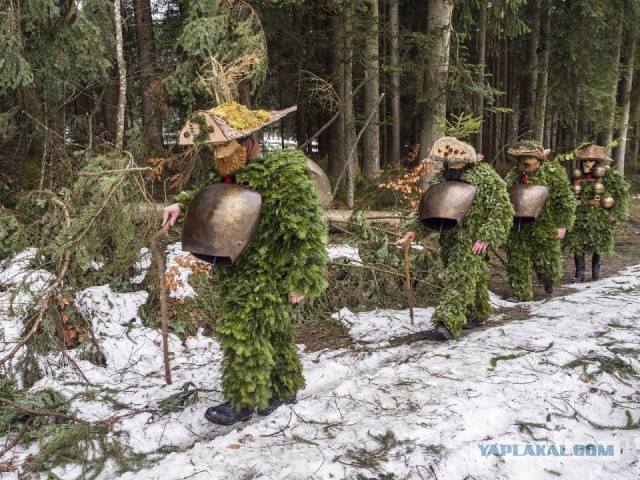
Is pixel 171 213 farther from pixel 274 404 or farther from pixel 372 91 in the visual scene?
pixel 372 91

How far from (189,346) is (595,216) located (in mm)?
6633

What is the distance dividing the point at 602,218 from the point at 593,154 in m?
1.06

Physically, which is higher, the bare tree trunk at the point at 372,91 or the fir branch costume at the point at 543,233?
the bare tree trunk at the point at 372,91

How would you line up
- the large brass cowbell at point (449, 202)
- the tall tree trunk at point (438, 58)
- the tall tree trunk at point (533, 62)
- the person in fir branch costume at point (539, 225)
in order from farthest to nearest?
1. the tall tree trunk at point (533, 62)
2. the tall tree trunk at point (438, 58)
3. the person in fir branch costume at point (539, 225)
4. the large brass cowbell at point (449, 202)

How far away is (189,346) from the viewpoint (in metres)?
5.02

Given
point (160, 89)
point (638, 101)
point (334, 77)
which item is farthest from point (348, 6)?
point (638, 101)

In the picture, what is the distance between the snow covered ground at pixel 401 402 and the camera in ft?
9.42

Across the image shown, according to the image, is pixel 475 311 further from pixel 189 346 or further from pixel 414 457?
pixel 189 346

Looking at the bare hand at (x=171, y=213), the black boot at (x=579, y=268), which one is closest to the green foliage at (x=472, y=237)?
the bare hand at (x=171, y=213)

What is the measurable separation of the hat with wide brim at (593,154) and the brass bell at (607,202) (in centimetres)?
62

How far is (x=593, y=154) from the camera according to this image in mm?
7426

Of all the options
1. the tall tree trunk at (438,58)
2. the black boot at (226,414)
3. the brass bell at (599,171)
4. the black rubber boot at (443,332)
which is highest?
the tall tree trunk at (438,58)

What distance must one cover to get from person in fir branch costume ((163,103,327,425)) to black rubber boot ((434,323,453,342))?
209 cm

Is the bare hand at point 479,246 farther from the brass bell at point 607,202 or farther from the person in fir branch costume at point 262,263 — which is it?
the brass bell at point 607,202
